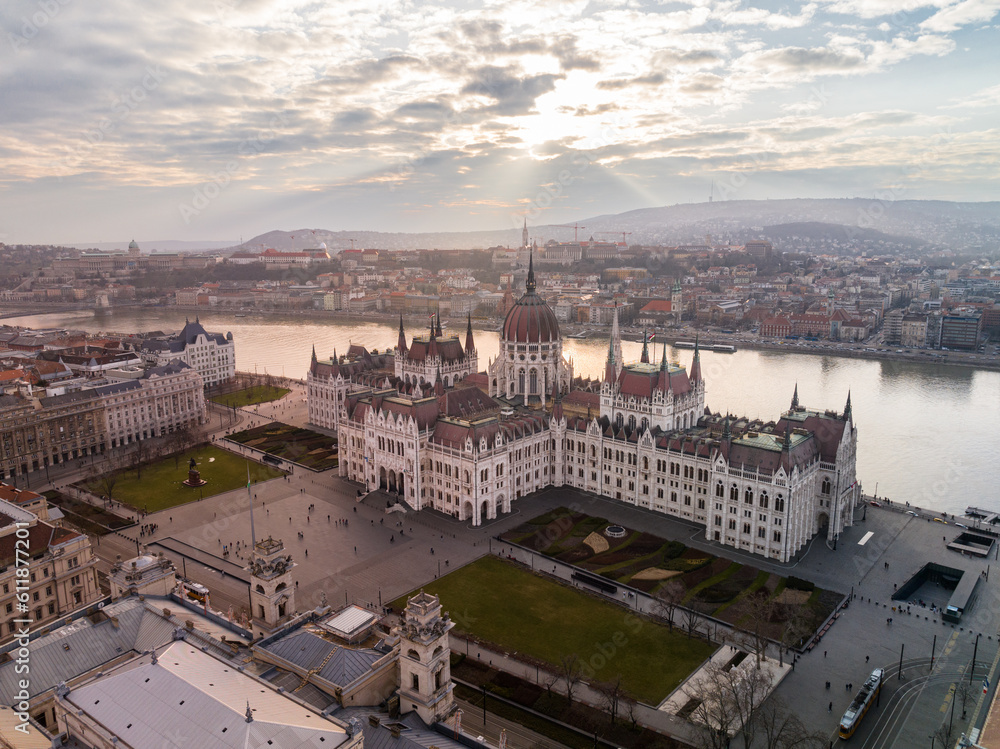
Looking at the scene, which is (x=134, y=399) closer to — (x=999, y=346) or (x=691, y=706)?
(x=691, y=706)

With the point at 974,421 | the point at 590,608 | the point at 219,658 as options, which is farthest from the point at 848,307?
the point at 219,658

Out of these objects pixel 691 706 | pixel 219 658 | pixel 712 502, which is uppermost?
pixel 219 658

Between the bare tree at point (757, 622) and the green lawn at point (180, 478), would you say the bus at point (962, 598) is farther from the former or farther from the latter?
the green lawn at point (180, 478)

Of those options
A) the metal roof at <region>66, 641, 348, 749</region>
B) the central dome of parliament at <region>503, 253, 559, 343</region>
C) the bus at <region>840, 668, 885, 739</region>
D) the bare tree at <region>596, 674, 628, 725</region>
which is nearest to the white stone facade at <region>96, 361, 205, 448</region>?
the central dome of parliament at <region>503, 253, 559, 343</region>

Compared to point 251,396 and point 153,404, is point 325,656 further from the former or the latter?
point 251,396

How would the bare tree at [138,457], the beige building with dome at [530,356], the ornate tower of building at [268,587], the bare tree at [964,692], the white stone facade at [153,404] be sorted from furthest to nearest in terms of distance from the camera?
1. the white stone facade at [153,404]
2. the beige building with dome at [530,356]
3. the bare tree at [138,457]
4. the bare tree at [964,692]
5. the ornate tower of building at [268,587]

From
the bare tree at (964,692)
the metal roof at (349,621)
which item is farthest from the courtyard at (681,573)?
the metal roof at (349,621)
